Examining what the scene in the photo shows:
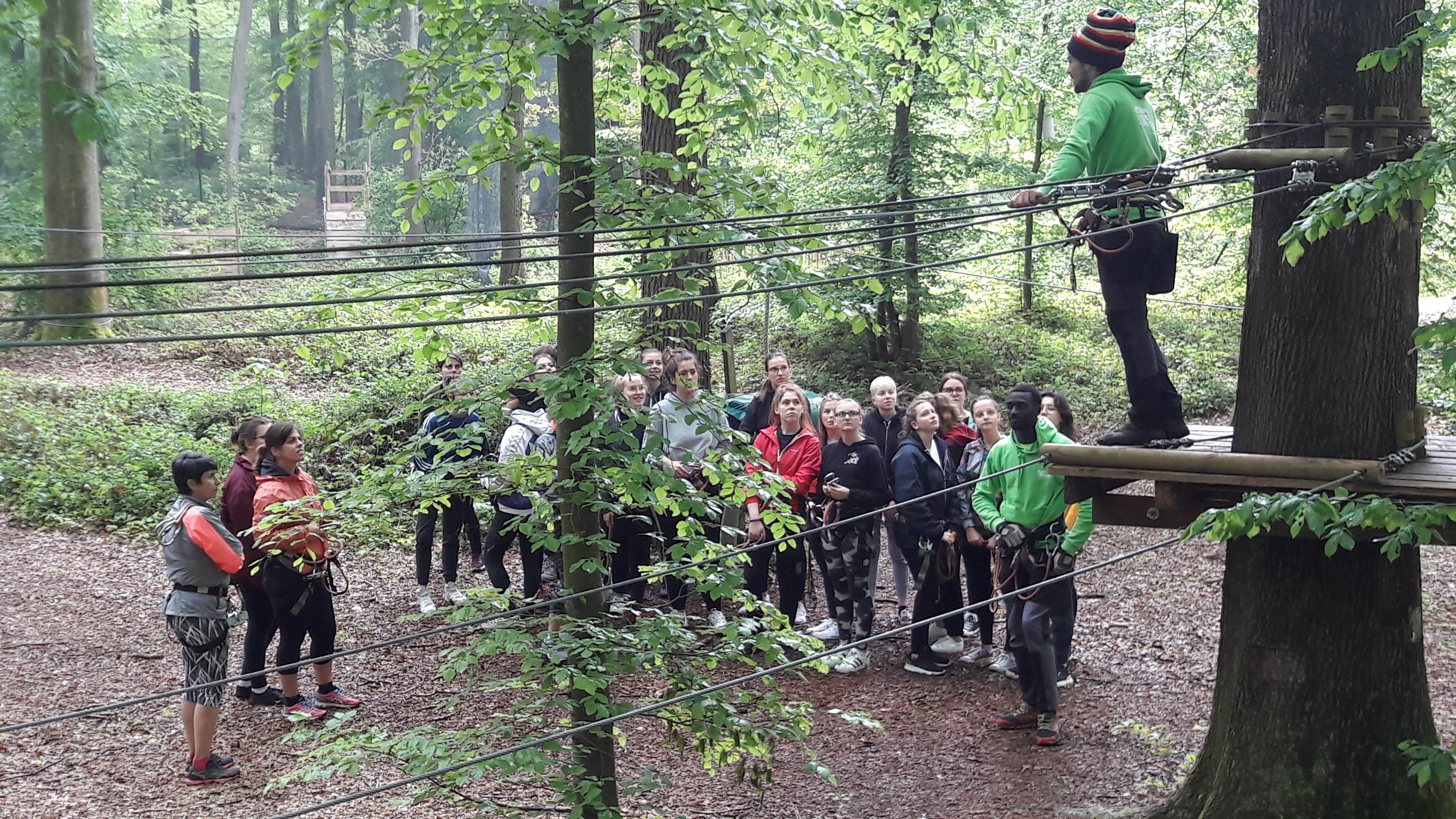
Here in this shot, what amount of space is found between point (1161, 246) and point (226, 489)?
532 centimetres

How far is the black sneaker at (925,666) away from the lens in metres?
7.50

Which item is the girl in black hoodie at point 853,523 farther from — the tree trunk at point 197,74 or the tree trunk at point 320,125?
the tree trunk at point 320,125

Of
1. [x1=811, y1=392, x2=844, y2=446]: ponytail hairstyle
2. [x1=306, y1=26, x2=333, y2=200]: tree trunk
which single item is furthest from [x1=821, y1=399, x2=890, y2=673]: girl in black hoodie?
[x1=306, y1=26, x2=333, y2=200]: tree trunk

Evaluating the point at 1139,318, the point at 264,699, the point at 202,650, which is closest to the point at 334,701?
the point at 264,699

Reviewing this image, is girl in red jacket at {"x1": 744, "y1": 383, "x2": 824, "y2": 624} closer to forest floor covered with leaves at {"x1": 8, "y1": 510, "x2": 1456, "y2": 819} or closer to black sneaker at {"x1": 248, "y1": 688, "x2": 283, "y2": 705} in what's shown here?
forest floor covered with leaves at {"x1": 8, "y1": 510, "x2": 1456, "y2": 819}

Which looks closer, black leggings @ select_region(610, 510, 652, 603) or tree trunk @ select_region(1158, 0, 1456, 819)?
tree trunk @ select_region(1158, 0, 1456, 819)

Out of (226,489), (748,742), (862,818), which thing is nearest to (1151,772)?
(862,818)

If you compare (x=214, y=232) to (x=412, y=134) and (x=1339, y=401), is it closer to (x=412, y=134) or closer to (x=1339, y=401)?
(x=412, y=134)

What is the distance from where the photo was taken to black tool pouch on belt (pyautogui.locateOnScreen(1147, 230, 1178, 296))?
4.66 meters

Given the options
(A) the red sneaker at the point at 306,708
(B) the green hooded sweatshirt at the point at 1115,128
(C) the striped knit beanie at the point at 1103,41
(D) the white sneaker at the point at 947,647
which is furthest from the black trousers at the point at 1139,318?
(A) the red sneaker at the point at 306,708

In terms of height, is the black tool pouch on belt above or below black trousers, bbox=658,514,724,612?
above

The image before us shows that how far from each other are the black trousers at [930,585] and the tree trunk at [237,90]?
2606 cm

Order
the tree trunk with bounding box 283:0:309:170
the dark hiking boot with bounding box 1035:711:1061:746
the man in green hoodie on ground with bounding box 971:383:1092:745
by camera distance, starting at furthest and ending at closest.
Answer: the tree trunk with bounding box 283:0:309:170, the dark hiking boot with bounding box 1035:711:1061:746, the man in green hoodie on ground with bounding box 971:383:1092:745

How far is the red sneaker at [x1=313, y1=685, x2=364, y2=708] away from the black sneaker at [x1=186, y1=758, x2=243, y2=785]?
80 centimetres
